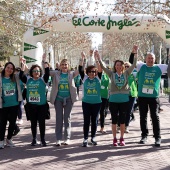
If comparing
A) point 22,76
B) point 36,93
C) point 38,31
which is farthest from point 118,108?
point 38,31

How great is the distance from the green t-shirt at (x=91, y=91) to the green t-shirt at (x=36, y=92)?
0.88 meters

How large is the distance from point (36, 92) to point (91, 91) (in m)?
1.16

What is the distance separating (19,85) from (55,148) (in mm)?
1530

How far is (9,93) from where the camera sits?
7.74 meters

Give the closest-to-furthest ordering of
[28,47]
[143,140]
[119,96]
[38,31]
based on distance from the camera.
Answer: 1. [119,96]
2. [143,140]
3. [38,31]
4. [28,47]

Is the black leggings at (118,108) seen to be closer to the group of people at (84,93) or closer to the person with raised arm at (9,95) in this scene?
the group of people at (84,93)

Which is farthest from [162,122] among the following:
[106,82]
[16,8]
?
[16,8]

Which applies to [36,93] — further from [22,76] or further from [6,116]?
[6,116]

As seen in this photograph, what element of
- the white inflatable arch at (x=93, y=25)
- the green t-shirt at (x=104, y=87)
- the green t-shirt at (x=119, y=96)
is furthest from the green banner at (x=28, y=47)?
the green t-shirt at (x=119, y=96)

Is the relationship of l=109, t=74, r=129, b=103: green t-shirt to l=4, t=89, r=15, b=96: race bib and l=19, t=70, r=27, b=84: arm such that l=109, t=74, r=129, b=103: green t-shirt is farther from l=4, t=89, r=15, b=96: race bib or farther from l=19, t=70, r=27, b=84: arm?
l=4, t=89, r=15, b=96: race bib

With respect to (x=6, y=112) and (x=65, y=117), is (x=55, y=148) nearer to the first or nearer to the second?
(x=65, y=117)

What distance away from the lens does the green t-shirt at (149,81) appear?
7801 mm

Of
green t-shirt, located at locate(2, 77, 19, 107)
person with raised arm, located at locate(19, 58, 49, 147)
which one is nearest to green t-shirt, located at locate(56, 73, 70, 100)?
person with raised arm, located at locate(19, 58, 49, 147)

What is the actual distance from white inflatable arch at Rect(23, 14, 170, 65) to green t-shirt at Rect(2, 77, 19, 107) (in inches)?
267
